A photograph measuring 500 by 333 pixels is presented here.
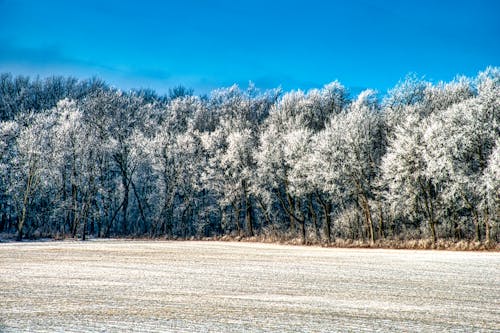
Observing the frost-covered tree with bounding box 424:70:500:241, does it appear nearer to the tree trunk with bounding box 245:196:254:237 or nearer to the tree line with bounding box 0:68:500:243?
the tree line with bounding box 0:68:500:243

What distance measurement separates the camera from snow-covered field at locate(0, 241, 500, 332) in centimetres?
1005

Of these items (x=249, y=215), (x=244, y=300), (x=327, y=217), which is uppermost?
(x=249, y=215)

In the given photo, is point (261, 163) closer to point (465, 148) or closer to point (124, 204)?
point (124, 204)

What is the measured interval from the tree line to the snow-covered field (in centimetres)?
2581

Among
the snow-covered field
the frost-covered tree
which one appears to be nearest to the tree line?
the frost-covered tree

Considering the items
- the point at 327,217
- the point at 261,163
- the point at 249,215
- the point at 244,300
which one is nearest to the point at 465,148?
the point at 327,217

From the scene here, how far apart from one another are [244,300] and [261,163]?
1936 inches

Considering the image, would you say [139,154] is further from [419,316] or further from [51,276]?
[419,316]

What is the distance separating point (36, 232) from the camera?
5706 cm

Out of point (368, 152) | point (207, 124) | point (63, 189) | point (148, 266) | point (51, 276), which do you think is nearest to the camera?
point (51, 276)

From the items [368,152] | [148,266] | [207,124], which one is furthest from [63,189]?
[148,266]

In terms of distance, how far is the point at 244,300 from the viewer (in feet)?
44.6

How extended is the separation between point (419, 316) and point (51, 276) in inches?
540

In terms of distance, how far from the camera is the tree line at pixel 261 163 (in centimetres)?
4644
